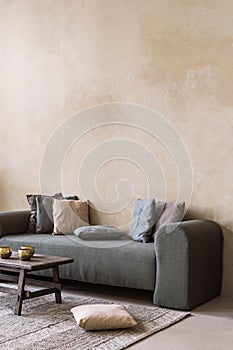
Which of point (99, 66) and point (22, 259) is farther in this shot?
point (99, 66)

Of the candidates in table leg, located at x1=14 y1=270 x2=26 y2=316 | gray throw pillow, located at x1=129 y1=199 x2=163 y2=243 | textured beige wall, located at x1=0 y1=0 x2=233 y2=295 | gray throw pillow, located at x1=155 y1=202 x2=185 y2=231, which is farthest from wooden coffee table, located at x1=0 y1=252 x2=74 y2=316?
textured beige wall, located at x1=0 y1=0 x2=233 y2=295

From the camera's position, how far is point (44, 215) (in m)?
5.64

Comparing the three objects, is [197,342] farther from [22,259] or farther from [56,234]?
[56,234]

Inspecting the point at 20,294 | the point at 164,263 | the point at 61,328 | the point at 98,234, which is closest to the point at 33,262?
the point at 20,294

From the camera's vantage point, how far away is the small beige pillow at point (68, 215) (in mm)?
5500

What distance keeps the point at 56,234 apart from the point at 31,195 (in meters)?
0.64

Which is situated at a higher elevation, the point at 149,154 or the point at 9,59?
the point at 9,59

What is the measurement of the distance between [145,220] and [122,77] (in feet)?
4.93

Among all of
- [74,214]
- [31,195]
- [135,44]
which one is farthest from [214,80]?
[31,195]

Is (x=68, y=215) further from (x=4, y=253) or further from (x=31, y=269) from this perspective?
(x=31, y=269)

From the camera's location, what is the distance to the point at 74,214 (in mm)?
5570

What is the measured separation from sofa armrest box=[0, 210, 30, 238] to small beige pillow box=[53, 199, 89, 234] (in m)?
0.35

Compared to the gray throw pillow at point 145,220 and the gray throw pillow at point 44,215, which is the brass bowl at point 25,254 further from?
the gray throw pillow at point 44,215

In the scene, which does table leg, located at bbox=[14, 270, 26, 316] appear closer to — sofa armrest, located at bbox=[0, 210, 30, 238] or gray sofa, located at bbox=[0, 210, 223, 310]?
gray sofa, located at bbox=[0, 210, 223, 310]
